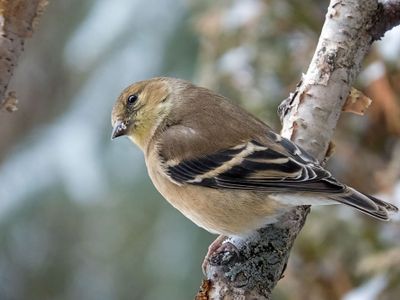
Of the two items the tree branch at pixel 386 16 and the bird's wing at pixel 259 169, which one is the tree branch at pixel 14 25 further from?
the tree branch at pixel 386 16

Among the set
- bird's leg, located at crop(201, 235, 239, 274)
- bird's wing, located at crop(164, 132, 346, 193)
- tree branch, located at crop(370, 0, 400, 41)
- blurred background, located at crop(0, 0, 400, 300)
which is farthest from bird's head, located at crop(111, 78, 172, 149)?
blurred background, located at crop(0, 0, 400, 300)

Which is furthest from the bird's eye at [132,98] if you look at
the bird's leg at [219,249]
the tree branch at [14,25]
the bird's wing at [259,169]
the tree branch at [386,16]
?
the tree branch at [14,25]

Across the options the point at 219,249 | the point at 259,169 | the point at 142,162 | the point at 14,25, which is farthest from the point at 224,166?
the point at 142,162

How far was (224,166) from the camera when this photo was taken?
339 cm

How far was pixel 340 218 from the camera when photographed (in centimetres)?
486

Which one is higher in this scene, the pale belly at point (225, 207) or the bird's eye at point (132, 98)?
the bird's eye at point (132, 98)

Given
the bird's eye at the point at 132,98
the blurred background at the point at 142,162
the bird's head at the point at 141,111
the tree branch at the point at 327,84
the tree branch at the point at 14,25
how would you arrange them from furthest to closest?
the blurred background at the point at 142,162, the bird's eye at the point at 132,98, the bird's head at the point at 141,111, the tree branch at the point at 327,84, the tree branch at the point at 14,25

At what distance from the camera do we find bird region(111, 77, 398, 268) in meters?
3.15

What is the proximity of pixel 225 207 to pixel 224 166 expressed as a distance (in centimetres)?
17

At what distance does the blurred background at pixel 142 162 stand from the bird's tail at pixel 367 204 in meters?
1.28

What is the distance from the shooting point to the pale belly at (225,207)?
326 cm

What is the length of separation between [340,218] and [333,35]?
1806 mm

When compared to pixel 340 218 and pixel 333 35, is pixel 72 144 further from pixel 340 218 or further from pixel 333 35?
pixel 333 35

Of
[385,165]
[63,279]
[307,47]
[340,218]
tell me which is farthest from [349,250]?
[63,279]
